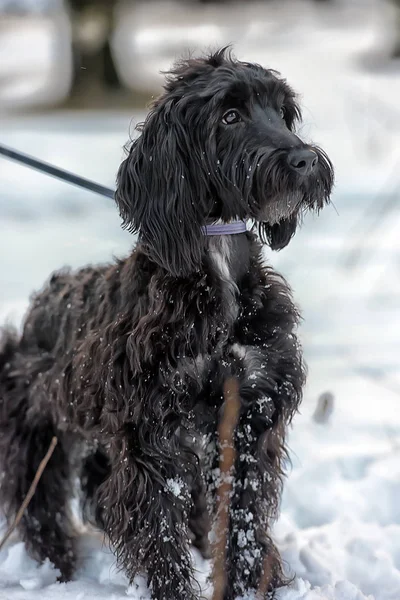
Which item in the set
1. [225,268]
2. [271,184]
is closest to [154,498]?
[225,268]

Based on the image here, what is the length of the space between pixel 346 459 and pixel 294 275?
202 centimetres

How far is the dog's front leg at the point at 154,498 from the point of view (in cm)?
255

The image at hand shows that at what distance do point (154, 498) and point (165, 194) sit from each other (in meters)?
1.00

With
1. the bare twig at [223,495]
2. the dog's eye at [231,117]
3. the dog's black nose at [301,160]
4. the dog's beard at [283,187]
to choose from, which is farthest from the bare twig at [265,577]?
the dog's eye at [231,117]

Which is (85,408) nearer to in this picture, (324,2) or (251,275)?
(251,275)

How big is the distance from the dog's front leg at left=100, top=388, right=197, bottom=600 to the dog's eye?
914 millimetres

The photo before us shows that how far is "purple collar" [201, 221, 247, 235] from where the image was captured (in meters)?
2.54

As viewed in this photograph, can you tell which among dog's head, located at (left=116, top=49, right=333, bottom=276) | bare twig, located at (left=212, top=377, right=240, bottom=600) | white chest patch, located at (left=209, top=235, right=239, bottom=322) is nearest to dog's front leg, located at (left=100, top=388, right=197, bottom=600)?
bare twig, located at (left=212, top=377, right=240, bottom=600)

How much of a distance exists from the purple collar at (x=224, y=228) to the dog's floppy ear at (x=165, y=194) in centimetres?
4

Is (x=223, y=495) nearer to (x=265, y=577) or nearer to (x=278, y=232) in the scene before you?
(x=265, y=577)

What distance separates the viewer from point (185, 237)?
245cm

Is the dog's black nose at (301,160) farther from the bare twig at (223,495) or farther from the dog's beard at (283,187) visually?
the bare twig at (223,495)

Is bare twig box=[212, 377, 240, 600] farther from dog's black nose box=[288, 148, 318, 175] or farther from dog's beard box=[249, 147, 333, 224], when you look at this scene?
dog's black nose box=[288, 148, 318, 175]

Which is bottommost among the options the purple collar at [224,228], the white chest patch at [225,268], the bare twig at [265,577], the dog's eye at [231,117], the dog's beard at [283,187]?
the bare twig at [265,577]
